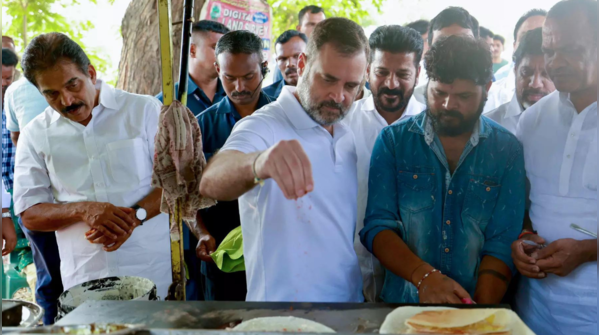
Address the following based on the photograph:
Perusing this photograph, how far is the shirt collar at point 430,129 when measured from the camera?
188 centimetres

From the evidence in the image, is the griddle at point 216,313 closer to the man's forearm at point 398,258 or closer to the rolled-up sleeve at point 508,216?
the man's forearm at point 398,258

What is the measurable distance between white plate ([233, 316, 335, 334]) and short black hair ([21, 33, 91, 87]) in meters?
1.57

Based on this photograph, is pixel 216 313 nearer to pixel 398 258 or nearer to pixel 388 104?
pixel 398 258

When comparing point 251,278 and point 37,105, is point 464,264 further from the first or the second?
point 37,105

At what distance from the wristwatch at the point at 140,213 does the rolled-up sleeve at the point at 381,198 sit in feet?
3.50

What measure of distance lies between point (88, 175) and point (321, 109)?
122 centimetres

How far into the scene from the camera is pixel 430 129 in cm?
192

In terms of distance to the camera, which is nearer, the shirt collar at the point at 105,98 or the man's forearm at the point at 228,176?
the man's forearm at the point at 228,176

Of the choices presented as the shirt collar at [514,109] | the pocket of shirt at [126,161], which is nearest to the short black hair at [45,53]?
the pocket of shirt at [126,161]

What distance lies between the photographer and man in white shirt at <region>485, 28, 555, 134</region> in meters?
2.25

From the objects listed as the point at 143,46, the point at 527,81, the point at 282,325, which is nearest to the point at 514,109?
the point at 527,81

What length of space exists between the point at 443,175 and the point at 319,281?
0.63 m

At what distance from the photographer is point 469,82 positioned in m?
1.89

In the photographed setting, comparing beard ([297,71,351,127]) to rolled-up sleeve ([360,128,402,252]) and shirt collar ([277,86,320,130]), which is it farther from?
rolled-up sleeve ([360,128,402,252])
